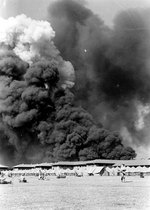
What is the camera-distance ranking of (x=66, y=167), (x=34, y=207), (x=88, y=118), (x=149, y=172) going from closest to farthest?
(x=34, y=207)
(x=149, y=172)
(x=66, y=167)
(x=88, y=118)

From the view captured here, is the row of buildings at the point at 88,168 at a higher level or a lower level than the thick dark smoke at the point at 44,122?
lower

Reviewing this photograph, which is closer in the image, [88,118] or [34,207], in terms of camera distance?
[34,207]

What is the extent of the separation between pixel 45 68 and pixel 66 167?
20.9 meters

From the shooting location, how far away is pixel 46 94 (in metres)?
94.7

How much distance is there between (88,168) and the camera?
8919 cm

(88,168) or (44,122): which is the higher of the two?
(44,122)

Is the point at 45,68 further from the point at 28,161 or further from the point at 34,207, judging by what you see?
the point at 34,207

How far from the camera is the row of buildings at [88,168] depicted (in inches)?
3339

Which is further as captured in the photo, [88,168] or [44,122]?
[44,122]

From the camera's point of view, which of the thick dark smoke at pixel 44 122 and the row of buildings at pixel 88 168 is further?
the thick dark smoke at pixel 44 122

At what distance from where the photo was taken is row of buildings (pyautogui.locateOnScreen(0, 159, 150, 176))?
84.8m

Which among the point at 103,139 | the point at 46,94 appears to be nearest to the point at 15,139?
the point at 46,94

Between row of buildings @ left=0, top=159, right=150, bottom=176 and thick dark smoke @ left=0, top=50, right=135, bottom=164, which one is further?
thick dark smoke @ left=0, top=50, right=135, bottom=164

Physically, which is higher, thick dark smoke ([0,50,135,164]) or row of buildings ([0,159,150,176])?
thick dark smoke ([0,50,135,164])
